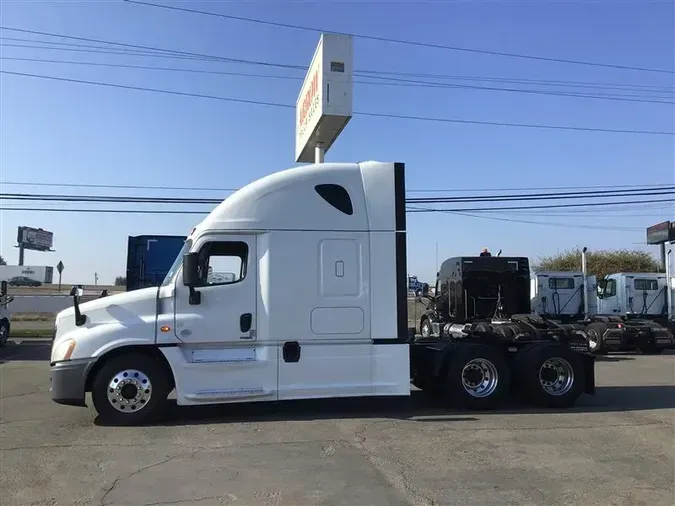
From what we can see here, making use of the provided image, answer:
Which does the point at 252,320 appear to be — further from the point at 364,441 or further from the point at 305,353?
the point at 364,441

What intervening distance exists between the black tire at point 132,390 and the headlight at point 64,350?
46 centimetres

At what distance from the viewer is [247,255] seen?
322 inches

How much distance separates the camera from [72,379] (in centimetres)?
780

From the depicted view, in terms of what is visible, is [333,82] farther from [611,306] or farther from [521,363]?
[611,306]

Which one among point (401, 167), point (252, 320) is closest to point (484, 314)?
point (401, 167)

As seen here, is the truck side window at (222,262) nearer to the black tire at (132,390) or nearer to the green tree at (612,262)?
the black tire at (132,390)

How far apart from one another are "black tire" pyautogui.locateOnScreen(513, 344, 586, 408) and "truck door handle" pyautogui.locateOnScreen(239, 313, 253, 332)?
4277mm

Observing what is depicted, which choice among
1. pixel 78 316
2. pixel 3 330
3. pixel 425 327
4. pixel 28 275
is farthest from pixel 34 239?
pixel 78 316

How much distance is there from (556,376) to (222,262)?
550 centimetres

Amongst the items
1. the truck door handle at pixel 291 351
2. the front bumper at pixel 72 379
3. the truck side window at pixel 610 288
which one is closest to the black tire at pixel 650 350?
the truck side window at pixel 610 288

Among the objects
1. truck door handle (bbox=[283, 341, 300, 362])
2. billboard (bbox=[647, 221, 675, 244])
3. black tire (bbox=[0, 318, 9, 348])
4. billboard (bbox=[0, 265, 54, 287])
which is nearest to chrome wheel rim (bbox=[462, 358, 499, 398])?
truck door handle (bbox=[283, 341, 300, 362])

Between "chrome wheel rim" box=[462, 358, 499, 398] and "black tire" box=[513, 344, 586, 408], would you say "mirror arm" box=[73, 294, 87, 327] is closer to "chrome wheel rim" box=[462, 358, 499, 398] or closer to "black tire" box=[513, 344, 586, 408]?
"chrome wheel rim" box=[462, 358, 499, 398]

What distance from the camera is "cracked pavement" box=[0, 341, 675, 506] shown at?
5094 millimetres

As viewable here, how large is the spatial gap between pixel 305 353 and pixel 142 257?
10.8 m
